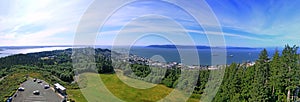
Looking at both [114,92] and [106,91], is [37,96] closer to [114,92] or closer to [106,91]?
[106,91]

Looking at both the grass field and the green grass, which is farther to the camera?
the green grass

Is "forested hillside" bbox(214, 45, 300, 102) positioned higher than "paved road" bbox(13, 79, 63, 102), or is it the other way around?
"forested hillside" bbox(214, 45, 300, 102)

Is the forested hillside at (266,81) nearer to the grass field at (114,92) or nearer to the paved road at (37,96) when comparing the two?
the grass field at (114,92)

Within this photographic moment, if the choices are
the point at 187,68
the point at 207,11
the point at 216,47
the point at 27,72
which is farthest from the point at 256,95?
the point at 27,72

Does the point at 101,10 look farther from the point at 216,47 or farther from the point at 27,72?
the point at 27,72

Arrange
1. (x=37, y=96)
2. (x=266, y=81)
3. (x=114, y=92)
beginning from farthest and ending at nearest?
(x=114, y=92)
(x=37, y=96)
(x=266, y=81)

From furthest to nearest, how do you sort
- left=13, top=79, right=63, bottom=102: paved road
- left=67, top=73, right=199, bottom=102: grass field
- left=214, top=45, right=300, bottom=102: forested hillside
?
left=13, top=79, right=63, bottom=102: paved road → left=67, top=73, right=199, bottom=102: grass field → left=214, top=45, right=300, bottom=102: forested hillside

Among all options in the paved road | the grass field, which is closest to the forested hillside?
the grass field

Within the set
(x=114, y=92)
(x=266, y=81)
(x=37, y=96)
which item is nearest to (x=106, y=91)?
(x=114, y=92)

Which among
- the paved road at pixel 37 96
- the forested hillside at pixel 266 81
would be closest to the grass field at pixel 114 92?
the paved road at pixel 37 96

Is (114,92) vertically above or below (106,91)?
below

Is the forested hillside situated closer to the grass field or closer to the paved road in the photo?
the grass field
